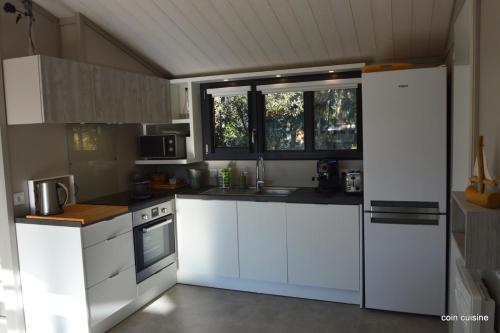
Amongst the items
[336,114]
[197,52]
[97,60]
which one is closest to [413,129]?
[336,114]

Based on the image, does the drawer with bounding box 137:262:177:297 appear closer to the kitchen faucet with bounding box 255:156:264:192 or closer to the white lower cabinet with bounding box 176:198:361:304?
the white lower cabinet with bounding box 176:198:361:304

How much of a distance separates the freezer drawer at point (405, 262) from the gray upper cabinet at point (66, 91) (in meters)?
2.41

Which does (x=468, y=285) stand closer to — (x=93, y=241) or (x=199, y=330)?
(x=199, y=330)

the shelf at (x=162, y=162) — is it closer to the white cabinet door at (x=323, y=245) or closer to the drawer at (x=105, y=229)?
the drawer at (x=105, y=229)

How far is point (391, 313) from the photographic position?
10.8ft

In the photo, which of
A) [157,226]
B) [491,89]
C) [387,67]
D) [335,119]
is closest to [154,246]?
[157,226]

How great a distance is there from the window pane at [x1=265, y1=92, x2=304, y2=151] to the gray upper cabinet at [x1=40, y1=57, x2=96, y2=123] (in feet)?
5.76

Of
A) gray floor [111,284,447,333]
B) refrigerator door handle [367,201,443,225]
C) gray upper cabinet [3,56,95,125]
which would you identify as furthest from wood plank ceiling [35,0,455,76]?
gray floor [111,284,447,333]

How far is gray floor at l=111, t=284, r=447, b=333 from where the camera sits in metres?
3.07

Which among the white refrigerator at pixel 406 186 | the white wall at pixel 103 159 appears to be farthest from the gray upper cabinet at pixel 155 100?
the white refrigerator at pixel 406 186

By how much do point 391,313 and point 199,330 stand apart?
1574mm

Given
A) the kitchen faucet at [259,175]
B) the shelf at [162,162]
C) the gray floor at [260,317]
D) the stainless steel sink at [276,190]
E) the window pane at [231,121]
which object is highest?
the window pane at [231,121]

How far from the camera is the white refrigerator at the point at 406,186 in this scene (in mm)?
3049

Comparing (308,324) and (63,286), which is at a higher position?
(63,286)
